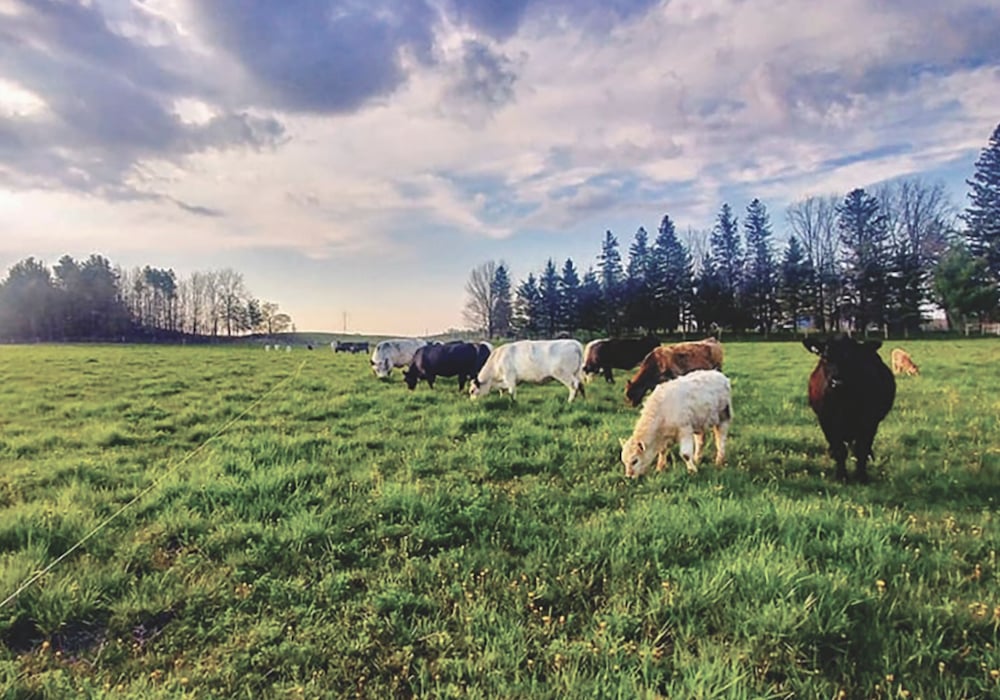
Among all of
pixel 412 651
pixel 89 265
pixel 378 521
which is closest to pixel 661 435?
pixel 378 521

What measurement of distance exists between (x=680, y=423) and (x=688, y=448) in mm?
331

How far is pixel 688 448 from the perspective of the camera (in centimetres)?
693

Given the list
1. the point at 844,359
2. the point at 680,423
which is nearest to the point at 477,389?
the point at 680,423

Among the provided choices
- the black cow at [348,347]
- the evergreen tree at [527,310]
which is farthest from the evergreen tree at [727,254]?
the black cow at [348,347]

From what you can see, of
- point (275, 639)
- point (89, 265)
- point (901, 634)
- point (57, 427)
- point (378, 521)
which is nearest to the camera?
point (901, 634)

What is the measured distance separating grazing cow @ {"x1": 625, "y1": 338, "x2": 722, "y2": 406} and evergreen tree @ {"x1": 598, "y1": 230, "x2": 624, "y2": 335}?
5547 cm

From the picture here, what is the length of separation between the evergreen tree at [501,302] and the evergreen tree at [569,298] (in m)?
12.7

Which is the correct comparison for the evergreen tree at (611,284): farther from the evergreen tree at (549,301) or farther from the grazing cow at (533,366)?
the grazing cow at (533,366)

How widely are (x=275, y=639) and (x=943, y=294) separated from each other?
213ft

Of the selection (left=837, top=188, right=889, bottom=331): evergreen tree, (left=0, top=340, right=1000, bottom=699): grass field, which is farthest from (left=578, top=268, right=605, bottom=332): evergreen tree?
(left=0, top=340, right=1000, bottom=699): grass field

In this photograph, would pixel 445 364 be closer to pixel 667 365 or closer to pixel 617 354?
pixel 617 354

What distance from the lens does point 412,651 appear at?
3354 mm

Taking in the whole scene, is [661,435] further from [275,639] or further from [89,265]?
[89,265]

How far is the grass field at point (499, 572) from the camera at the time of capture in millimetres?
3115
